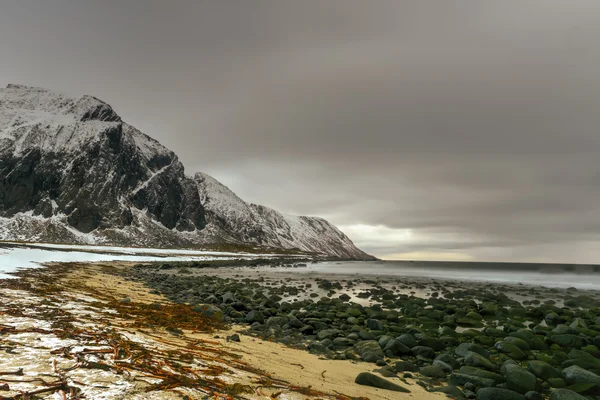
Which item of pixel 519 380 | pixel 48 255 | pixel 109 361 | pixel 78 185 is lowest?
pixel 48 255

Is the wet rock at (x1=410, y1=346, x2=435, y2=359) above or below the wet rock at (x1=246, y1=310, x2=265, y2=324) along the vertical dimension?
above

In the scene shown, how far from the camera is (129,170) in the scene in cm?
18575

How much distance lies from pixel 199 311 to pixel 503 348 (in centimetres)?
1157

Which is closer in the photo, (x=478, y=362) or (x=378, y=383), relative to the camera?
(x=378, y=383)

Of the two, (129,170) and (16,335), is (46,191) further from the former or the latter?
(16,335)

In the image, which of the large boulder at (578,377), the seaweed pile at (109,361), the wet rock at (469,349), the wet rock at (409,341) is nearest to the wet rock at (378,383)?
the seaweed pile at (109,361)

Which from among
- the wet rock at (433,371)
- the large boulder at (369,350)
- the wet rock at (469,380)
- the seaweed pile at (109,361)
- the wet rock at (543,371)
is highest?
the seaweed pile at (109,361)

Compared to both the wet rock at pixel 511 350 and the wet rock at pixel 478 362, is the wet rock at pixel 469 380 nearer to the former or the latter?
the wet rock at pixel 478 362

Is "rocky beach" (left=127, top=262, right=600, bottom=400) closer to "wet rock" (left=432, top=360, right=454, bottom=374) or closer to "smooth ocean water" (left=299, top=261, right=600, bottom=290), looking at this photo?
"wet rock" (left=432, top=360, right=454, bottom=374)

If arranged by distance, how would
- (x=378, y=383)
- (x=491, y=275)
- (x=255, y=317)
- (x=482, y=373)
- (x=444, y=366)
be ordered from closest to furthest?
(x=378, y=383) < (x=482, y=373) < (x=444, y=366) < (x=255, y=317) < (x=491, y=275)

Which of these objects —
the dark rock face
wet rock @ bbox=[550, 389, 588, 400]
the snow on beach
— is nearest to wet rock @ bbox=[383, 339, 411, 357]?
wet rock @ bbox=[550, 389, 588, 400]

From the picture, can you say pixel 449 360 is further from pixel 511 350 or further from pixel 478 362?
pixel 511 350

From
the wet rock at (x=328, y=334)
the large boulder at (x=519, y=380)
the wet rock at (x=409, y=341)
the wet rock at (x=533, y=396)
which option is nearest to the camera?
the wet rock at (x=533, y=396)

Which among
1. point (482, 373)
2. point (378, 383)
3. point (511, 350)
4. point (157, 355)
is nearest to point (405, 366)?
point (482, 373)
